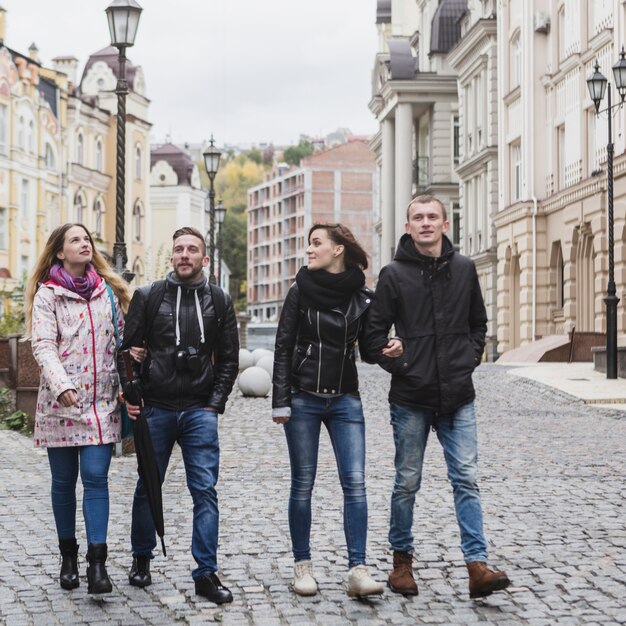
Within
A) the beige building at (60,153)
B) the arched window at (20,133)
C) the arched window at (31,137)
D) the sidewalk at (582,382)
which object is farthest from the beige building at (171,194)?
the sidewalk at (582,382)

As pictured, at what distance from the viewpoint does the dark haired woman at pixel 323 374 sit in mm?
6773

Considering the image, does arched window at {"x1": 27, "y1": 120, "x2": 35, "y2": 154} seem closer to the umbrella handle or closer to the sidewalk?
the sidewalk

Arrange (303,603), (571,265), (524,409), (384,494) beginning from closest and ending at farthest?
(303,603) → (384,494) → (524,409) → (571,265)

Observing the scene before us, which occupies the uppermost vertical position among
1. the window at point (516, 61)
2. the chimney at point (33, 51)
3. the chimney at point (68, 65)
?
the chimney at point (68, 65)

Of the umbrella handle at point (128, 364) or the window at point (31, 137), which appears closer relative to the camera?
the umbrella handle at point (128, 364)

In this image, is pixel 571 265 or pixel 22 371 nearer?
pixel 22 371

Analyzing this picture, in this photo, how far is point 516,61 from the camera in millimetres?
41250

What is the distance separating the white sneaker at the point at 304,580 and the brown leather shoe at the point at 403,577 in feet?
1.29

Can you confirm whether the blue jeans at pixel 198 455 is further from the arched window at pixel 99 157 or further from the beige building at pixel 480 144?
the arched window at pixel 99 157

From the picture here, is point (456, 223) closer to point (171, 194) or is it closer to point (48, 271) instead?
point (171, 194)

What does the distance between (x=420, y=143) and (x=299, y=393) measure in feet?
183

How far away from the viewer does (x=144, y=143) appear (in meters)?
73.7

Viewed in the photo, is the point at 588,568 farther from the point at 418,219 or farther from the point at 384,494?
the point at 384,494

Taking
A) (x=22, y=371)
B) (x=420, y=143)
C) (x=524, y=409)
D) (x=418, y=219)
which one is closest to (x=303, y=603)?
(x=418, y=219)
